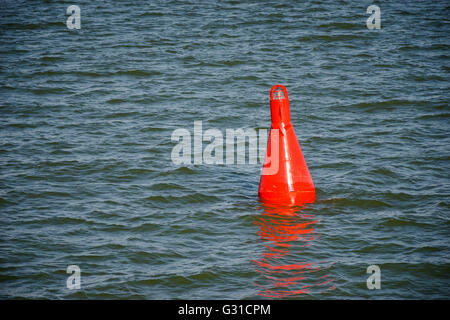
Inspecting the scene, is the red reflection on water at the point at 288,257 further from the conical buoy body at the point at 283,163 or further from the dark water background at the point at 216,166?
the conical buoy body at the point at 283,163

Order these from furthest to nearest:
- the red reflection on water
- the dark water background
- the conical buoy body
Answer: the conical buoy body < the dark water background < the red reflection on water

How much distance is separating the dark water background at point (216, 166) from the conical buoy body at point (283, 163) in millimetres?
249

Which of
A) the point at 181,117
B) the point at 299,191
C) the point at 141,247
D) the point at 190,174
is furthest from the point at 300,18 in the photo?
the point at 141,247

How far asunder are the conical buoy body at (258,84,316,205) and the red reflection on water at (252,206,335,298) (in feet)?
0.68

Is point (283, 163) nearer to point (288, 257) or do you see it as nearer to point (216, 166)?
point (288, 257)

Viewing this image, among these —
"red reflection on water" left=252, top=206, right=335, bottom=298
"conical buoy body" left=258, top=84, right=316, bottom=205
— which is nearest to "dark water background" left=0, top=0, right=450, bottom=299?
"red reflection on water" left=252, top=206, right=335, bottom=298

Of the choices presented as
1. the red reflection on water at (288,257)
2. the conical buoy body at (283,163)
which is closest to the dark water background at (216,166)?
the red reflection on water at (288,257)

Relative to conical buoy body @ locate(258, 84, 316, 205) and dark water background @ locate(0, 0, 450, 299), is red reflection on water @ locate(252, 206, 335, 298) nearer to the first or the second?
dark water background @ locate(0, 0, 450, 299)

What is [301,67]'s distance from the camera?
1473 cm

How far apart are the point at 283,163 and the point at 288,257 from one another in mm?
1491

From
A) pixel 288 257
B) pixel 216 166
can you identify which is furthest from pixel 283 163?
pixel 216 166

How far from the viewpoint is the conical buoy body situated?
765 centimetres

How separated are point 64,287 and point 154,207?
2.31 m
